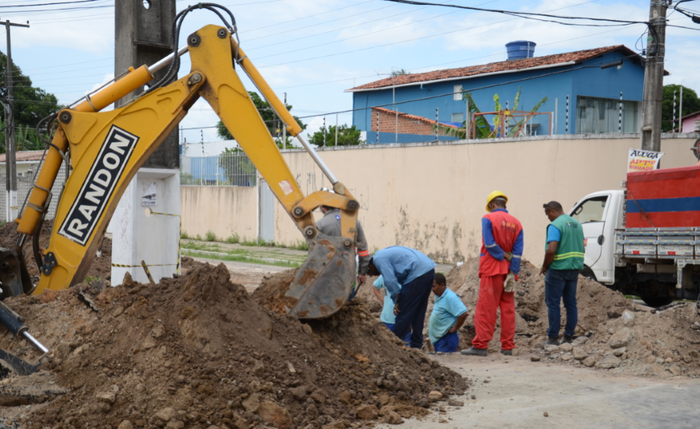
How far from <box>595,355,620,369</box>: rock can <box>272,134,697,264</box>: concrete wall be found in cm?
847

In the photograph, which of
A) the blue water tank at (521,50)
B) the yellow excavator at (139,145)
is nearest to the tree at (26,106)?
the blue water tank at (521,50)

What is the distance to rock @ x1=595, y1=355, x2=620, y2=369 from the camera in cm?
680

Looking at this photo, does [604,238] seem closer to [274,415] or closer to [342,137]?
[274,415]

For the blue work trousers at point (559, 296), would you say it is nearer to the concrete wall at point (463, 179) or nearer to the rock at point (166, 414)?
the rock at point (166, 414)

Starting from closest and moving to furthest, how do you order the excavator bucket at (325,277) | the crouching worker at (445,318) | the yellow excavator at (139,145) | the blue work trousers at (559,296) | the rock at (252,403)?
the rock at (252,403), the excavator bucket at (325,277), the yellow excavator at (139,145), the crouching worker at (445,318), the blue work trousers at (559,296)

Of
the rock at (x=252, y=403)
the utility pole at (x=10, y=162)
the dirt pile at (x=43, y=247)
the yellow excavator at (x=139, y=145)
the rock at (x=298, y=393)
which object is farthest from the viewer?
the utility pole at (x=10, y=162)

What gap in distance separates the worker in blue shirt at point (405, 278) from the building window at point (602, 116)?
21.7 metres

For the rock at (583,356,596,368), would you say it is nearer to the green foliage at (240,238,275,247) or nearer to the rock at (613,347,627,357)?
the rock at (613,347,627,357)

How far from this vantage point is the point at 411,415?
16.2ft

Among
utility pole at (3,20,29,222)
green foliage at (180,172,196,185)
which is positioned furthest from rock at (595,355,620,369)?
utility pole at (3,20,29,222)

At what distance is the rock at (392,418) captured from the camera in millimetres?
4746

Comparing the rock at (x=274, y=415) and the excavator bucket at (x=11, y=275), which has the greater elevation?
the excavator bucket at (x=11, y=275)

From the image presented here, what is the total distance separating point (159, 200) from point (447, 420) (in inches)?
197

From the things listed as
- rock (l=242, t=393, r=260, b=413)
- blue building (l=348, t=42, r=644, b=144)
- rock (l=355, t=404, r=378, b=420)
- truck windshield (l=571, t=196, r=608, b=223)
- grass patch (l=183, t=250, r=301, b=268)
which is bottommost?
grass patch (l=183, t=250, r=301, b=268)
